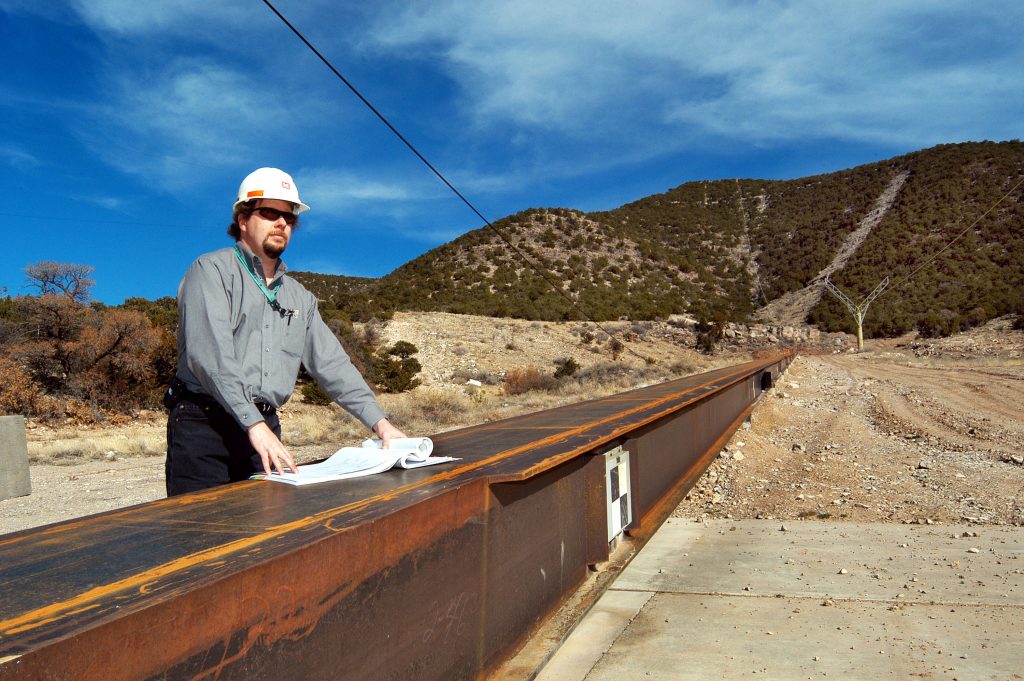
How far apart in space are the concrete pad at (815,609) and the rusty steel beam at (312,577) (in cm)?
46

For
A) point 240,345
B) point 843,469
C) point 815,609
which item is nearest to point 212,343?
point 240,345

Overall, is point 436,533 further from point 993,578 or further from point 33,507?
point 33,507

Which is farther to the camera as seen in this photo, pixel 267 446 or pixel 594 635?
pixel 594 635

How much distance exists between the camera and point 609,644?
350 cm

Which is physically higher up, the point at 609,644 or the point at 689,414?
the point at 689,414

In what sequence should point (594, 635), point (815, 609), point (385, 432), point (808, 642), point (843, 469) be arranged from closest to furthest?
1. point (385, 432)
2. point (808, 642)
3. point (594, 635)
4. point (815, 609)
5. point (843, 469)

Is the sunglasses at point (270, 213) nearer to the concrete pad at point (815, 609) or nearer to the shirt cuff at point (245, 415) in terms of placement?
the shirt cuff at point (245, 415)

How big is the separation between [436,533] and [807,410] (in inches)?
560

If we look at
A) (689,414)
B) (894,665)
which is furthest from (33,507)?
(894,665)

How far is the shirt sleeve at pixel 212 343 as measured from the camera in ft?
8.70

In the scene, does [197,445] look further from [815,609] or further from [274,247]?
[815,609]

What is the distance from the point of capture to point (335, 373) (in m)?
3.43

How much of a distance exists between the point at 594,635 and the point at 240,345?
2.18m

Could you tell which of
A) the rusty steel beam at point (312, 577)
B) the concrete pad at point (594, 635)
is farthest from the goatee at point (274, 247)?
the concrete pad at point (594, 635)
